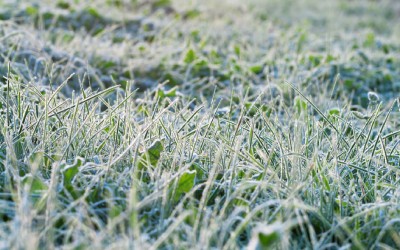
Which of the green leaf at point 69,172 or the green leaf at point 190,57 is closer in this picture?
the green leaf at point 69,172

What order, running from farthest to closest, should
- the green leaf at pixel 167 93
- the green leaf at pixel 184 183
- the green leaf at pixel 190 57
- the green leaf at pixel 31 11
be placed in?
the green leaf at pixel 31 11 → the green leaf at pixel 190 57 → the green leaf at pixel 167 93 → the green leaf at pixel 184 183

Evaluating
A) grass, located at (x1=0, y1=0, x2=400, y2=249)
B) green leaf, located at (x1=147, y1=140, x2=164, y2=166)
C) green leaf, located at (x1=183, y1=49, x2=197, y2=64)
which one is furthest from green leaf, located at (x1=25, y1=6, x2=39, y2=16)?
green leaf, located at (x1=147, y1=140, x2=164, y2=166)

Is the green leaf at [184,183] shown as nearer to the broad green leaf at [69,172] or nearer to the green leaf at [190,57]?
the broad green leaf at [69,172]

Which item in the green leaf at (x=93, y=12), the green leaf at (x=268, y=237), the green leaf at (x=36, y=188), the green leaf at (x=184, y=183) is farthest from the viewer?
the green leaf at (x=93, y=12)

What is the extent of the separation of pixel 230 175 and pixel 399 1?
991 centimetres

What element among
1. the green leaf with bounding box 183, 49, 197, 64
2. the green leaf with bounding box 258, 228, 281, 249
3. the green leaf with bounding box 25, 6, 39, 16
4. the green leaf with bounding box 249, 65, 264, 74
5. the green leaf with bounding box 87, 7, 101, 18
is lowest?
the green leaf with bounding box 249, 65, 264, 74

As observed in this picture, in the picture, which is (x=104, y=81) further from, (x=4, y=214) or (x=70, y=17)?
(x=4, y=214)

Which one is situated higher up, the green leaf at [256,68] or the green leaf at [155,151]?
the green leaf at [155,151]

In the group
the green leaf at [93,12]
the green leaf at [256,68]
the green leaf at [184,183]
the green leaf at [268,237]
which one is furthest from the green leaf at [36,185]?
the green leaf at [93,12]

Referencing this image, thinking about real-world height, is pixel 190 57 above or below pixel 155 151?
below

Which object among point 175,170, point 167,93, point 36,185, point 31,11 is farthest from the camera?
point 31,11

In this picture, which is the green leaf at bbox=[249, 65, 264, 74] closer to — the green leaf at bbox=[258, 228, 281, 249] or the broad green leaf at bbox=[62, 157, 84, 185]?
the broad green leaf at bbox=[62, 157, 84, 185]

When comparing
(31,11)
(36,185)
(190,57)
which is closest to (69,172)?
(36,185)

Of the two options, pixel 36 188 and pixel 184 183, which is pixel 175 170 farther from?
pixel 36 188
